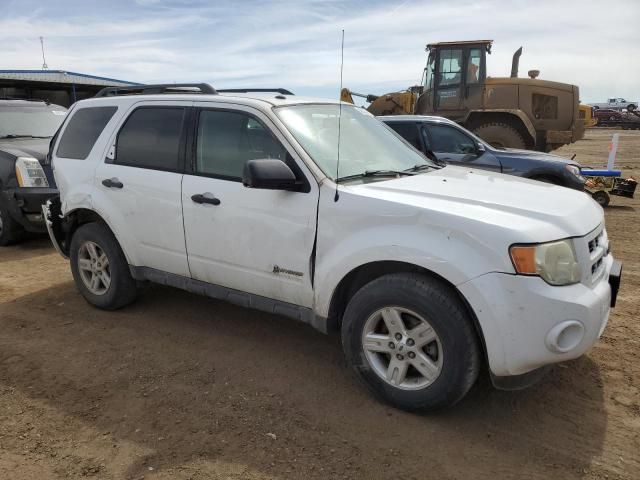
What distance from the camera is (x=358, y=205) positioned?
3096 mm

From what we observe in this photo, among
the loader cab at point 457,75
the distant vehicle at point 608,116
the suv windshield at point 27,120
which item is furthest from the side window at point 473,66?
the distant vehicle at point 608,116

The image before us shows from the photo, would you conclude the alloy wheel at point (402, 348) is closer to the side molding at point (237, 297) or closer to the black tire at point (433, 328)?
the black tire at point (433, 328)

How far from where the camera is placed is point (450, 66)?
12.8m

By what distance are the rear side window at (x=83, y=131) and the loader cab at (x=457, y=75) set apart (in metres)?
9.93

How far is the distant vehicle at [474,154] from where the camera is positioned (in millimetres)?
8047

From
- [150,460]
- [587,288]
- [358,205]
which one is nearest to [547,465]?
[587,288]

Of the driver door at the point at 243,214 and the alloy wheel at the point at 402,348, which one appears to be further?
the driver door at the point at 243,214

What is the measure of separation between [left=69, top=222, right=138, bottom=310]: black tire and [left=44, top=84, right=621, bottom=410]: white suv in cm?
1

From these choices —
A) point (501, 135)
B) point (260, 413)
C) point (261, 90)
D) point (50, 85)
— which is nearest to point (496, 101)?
point (501, 135)

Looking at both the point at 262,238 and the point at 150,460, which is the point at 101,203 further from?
the point at 150,460

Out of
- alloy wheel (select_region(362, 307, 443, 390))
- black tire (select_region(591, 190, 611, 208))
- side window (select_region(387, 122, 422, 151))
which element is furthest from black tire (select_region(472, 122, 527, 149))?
alloy wheel (select_region(362, 307, 443, 390))

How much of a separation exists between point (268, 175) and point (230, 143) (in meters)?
0.79

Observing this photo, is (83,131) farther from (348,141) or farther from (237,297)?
(348,141)

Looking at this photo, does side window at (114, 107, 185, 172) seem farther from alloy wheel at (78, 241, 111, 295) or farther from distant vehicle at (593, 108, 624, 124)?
distant vehicle at (593, 108, 624, 124)
